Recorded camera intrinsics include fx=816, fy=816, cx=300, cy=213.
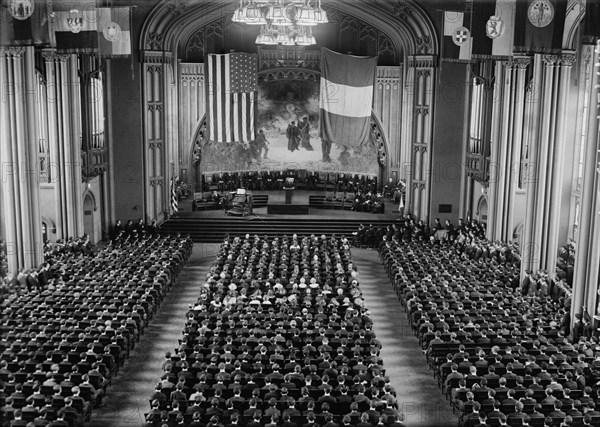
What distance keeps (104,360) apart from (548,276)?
16.4 metres

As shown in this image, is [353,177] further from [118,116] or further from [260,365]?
[260,365]

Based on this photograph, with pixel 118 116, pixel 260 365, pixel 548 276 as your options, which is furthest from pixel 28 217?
pixel 548 276

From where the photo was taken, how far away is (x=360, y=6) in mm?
41375

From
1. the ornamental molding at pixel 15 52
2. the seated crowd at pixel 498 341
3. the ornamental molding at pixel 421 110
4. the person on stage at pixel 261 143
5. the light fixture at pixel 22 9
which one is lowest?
the seated crowd at pixel 498 341

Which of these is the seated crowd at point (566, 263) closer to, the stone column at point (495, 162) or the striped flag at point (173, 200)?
the stone column at point (495, 162)

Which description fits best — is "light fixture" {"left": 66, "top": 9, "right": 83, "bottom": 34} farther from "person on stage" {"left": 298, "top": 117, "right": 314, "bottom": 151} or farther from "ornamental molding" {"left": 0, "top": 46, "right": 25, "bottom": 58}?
"person on stage" {"left": 298, "top": 117, "right": 314, "bottom": 151}

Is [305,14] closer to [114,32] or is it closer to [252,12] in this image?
[252,12]

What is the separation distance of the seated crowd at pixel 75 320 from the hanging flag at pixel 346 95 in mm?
9061

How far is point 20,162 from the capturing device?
2962cm

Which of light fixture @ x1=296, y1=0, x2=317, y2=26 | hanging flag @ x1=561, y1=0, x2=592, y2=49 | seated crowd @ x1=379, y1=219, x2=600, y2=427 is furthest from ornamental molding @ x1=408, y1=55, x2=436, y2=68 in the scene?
light fixture @ x1=296, y1=0, x2=317, y2=26

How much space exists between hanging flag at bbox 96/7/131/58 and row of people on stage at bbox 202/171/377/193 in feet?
53.3

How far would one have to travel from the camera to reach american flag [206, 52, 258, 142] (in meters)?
38.4

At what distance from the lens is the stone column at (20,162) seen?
29.3m

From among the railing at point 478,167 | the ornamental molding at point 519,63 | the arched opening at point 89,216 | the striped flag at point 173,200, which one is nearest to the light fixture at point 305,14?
the ornamental molding at point 519,63
